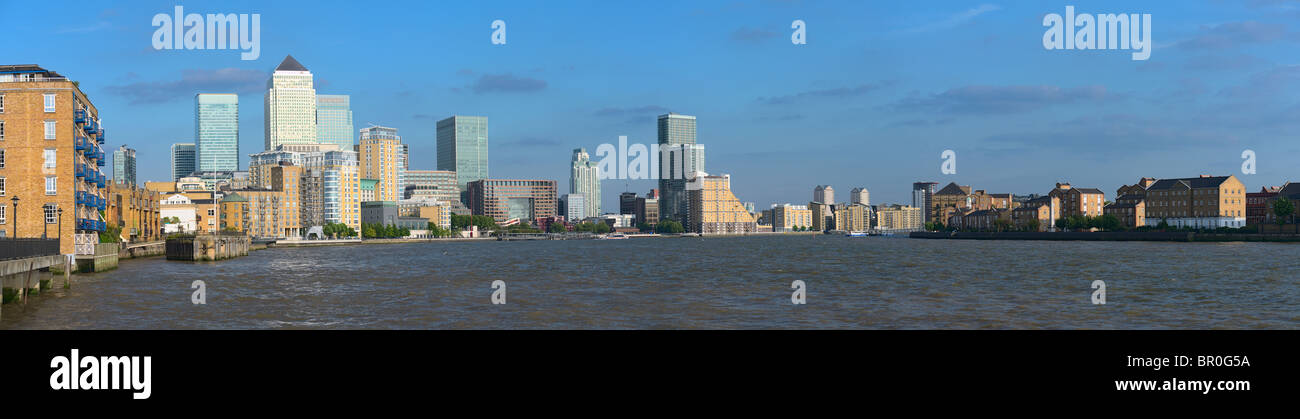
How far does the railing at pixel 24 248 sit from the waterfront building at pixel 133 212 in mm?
61547

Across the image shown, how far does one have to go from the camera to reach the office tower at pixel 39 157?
2707 inches

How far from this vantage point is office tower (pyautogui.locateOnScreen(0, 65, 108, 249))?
68750 millimetres

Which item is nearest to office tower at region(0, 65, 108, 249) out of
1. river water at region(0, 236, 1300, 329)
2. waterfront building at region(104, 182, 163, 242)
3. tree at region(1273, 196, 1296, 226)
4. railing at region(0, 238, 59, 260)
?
river water at region(0, 236, 1300, 329)

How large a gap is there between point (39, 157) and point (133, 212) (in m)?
75.3

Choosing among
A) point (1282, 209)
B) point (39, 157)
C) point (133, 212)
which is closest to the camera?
point (39, 157)

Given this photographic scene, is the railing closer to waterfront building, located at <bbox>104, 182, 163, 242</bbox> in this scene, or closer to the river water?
Answer: the river water

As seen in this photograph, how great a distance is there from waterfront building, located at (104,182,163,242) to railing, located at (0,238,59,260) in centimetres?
6155

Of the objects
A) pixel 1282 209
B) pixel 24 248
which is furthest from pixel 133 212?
pixel 1282 209

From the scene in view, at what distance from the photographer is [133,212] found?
138 m

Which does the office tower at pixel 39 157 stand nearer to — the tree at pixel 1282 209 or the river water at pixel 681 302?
the river water at pixel 681 302

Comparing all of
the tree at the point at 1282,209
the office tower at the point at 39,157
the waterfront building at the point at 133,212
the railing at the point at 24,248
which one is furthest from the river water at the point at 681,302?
the tree at the point at 1282,209

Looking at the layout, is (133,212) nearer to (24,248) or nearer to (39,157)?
(39,157)
